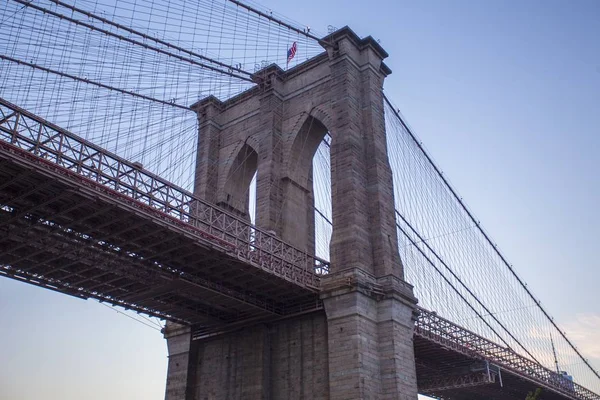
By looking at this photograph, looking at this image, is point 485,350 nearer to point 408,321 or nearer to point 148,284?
point 408,321

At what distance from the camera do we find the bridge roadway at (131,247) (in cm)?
2505

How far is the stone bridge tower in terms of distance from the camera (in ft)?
112

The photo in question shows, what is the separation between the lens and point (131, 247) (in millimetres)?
30281

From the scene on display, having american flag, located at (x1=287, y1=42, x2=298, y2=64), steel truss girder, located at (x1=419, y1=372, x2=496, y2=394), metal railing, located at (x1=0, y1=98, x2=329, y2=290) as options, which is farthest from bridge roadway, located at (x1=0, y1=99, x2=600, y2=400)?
steel truss girder, located at (x1=419, y1=372, x2=496, y2=394)

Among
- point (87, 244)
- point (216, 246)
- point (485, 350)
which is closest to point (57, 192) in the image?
point (87, 244)

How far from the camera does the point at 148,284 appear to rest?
109 feet

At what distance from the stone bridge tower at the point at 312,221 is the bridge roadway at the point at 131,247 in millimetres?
1900

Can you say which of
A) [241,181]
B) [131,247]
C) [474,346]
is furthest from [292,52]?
[474,346]

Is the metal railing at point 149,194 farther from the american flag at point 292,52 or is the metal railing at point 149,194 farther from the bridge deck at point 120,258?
the american flag at point 292,52

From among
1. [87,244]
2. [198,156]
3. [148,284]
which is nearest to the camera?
[87,244]

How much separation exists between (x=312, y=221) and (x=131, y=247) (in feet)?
55.1

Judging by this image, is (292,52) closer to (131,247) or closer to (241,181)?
(241,181)

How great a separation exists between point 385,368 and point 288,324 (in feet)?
20.9

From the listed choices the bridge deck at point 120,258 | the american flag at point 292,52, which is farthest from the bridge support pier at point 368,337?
the american flag at point 292,52
